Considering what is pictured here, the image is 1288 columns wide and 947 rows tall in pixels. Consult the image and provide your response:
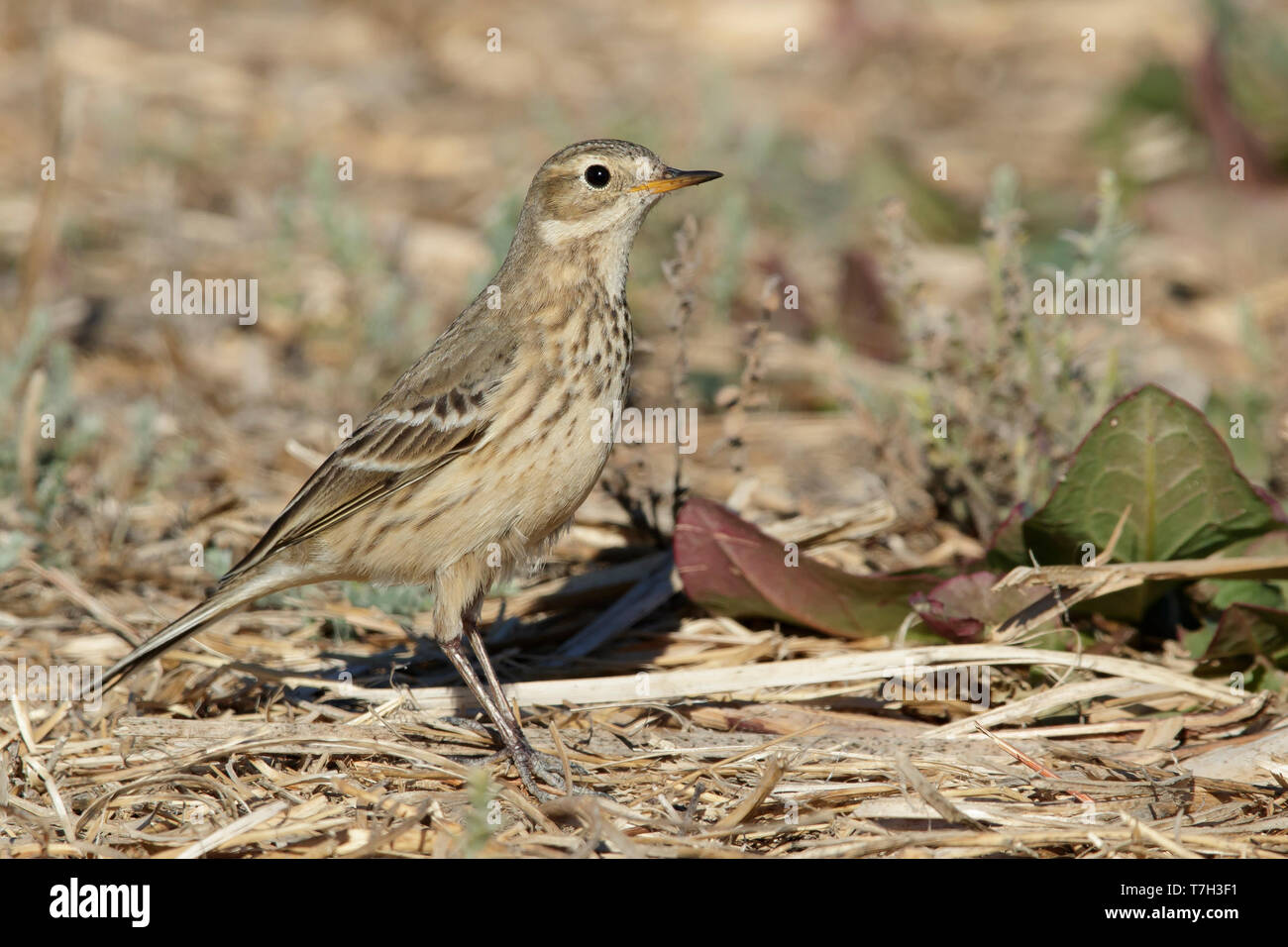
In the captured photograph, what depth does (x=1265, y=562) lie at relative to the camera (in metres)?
4.36

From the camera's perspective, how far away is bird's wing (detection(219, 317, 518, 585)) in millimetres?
4508

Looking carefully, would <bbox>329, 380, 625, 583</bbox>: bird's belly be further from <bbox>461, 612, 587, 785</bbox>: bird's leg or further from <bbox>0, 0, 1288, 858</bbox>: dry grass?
<bbox>0, 0, 1288, 858</bbox>: dry grass

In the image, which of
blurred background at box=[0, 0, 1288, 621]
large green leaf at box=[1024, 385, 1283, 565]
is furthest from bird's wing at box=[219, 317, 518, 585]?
large green leaf at box=[1024, 385, 1283, 565]

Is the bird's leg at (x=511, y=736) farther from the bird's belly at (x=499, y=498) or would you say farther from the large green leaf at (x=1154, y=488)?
the large green leaf at (x=1154, y=488)

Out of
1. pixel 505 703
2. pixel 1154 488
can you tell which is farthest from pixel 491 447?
pixel 1154 488

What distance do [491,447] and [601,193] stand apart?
106cm

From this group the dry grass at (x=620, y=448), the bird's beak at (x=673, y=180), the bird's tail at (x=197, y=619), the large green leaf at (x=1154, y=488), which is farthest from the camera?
the bird's beak at (x=673, y=180)

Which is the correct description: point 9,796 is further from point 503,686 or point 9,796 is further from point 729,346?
point 729,346

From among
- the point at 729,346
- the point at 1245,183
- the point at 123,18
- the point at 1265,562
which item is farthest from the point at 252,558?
the point at 123,18

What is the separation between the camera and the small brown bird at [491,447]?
4.36 m

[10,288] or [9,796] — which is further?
[10,288]

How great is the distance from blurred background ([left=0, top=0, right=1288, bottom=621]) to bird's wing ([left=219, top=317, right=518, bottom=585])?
2.11ft

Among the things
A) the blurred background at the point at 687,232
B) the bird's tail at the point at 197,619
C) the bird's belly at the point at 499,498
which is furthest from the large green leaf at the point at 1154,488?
the bird's tail at the point at 197,619
